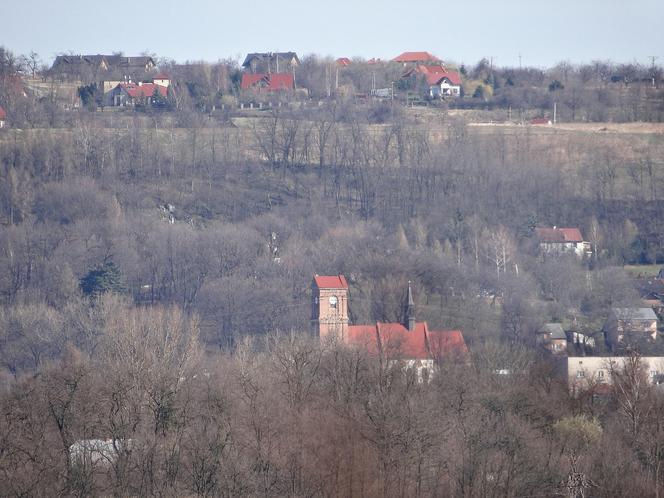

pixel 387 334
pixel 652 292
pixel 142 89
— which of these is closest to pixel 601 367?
pixel 387 334

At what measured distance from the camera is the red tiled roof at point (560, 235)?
86.8 metres

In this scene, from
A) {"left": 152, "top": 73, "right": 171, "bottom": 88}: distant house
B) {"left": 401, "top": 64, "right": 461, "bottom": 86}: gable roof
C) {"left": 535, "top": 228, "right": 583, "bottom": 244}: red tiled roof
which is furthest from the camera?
{"left": 152, "top": 73, "right": 171, "bottom": 88}: distant house

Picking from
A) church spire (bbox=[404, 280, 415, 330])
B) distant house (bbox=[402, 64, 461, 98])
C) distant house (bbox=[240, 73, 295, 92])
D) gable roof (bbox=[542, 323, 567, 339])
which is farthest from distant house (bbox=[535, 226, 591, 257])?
Answer: distant house (bbox=[240, 73, 295, 92])

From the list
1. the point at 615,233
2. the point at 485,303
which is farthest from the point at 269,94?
the point at 485,303

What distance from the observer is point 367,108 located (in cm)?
11181

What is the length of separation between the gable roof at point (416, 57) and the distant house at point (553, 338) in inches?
2415

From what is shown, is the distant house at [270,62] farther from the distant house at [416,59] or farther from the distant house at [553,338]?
the distant house at [553,338]

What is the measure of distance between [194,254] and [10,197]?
15.3 metres

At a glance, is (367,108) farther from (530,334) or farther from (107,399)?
(107,399)

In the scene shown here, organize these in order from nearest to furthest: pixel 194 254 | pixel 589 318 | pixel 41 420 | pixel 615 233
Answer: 1. pixel 41 420
2. pixel 589 318
3. pixel 194 254
4. pixel 615 233

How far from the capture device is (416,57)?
130m

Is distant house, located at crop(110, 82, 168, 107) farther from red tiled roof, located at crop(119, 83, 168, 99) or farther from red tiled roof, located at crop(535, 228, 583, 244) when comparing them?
red tiled roof, located at crop(535, 228, 583, 244)

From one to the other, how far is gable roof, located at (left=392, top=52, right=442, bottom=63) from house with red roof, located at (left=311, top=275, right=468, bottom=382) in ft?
202

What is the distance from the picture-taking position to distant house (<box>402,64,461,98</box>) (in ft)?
388
